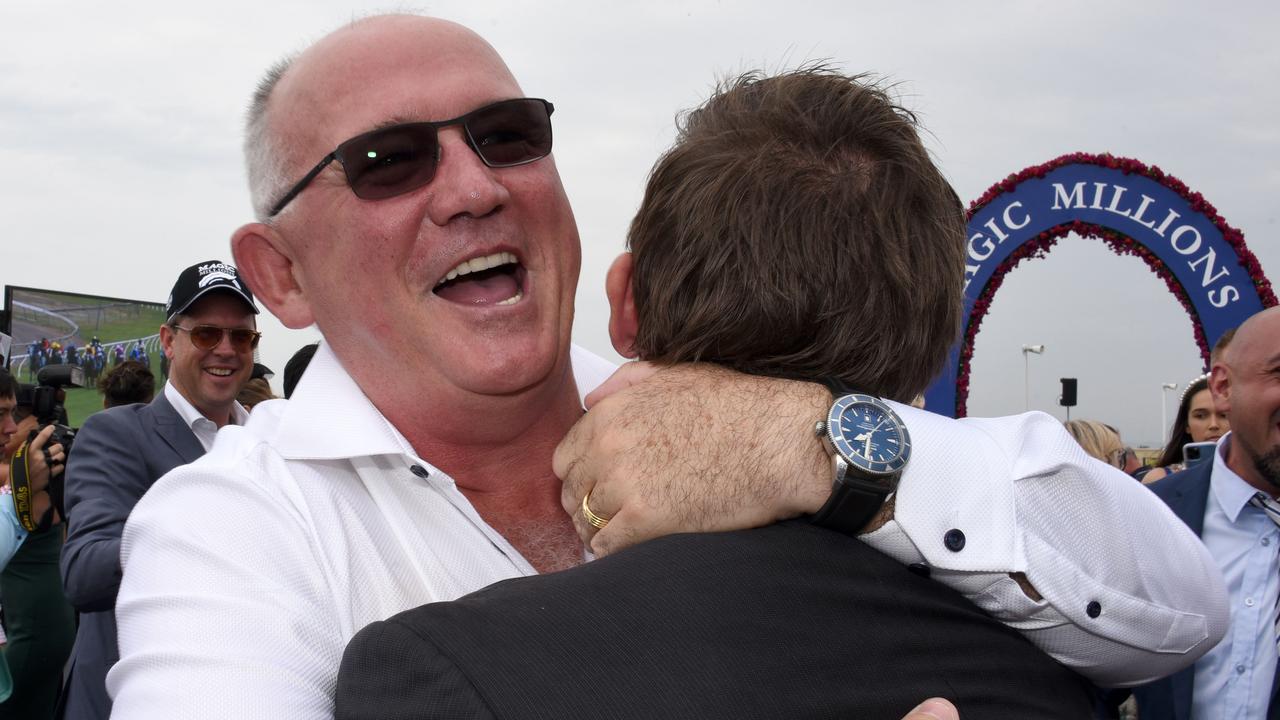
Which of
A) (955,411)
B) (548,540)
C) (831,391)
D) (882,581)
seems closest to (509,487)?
(548,540)

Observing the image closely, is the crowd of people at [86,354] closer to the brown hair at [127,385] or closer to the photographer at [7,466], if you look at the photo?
the brown hair at [127,385]

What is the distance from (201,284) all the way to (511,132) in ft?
9.77

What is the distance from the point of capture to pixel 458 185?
79.4 inches

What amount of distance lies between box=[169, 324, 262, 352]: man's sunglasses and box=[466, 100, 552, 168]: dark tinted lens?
9.29 ft

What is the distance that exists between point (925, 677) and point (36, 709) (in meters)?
4.90

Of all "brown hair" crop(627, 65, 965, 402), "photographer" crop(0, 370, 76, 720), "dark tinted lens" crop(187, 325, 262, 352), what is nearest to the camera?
"photographer" crop(0, 370, 76, 720)

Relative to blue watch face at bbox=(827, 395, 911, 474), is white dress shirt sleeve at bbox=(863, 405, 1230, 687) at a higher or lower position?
lower

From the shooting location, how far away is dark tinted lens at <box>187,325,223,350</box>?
4465 millimetres

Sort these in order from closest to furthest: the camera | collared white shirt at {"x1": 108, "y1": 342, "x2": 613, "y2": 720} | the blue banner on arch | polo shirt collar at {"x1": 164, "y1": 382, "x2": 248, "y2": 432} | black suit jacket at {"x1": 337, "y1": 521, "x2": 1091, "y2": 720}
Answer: black suit jacket at {"x1": 337, "y1": 521, "x2": 1091, "y2": 720}
collared white shirt at {"x1": 108, "y1": 342, "x2": 613, "y2": 720}
polo shirt collar at {"x1": 164, "y1": 382, "x2": 248, "y2": 432}
the camera
the blue banner on arch

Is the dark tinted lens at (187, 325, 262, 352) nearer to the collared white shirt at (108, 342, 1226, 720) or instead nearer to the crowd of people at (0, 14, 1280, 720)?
the crowd of people at (0, 14, 1280, 720)

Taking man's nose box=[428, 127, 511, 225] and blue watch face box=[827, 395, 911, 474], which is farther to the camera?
man's nose box=[428, 127, 511, 225]

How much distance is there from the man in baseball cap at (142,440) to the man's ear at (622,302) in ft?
7.99

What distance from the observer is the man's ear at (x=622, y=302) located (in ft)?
4.95

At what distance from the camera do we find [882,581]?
1.12 meters
